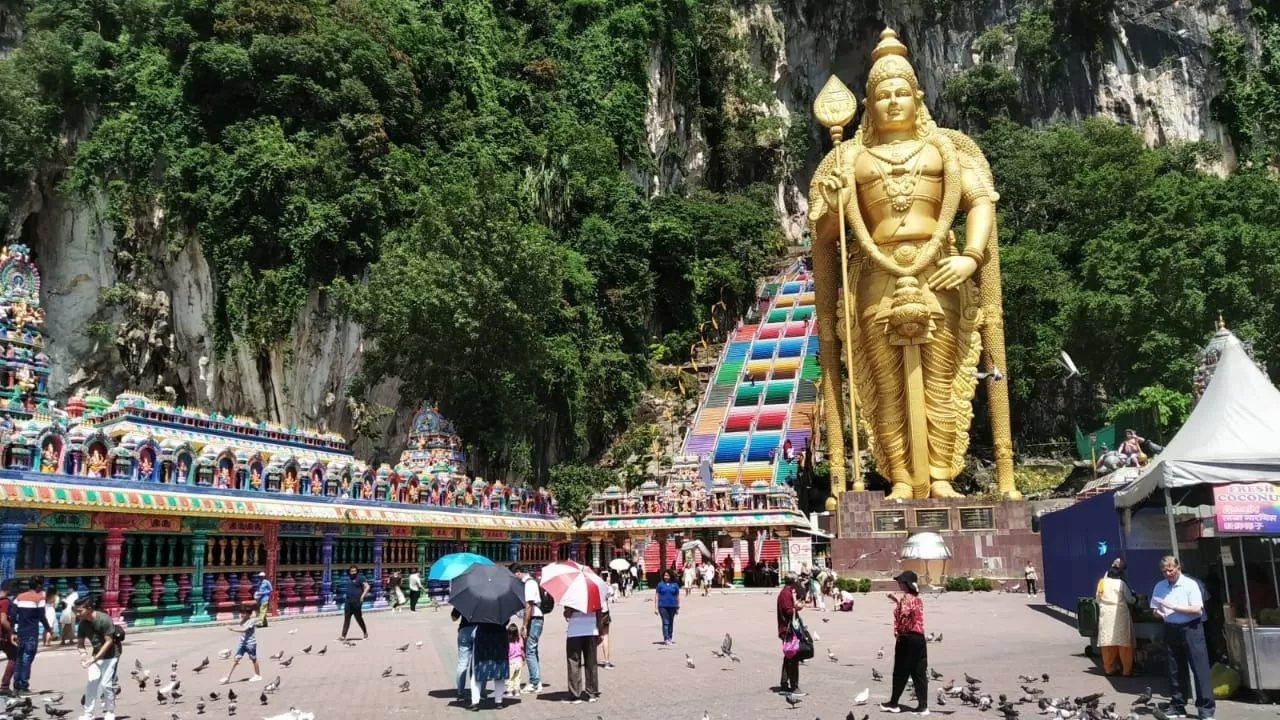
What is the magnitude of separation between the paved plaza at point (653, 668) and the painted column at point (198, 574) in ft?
1.35

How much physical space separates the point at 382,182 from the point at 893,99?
47.0 feet

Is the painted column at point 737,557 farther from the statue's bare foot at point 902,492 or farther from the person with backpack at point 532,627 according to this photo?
the person with backpack at point 532,627

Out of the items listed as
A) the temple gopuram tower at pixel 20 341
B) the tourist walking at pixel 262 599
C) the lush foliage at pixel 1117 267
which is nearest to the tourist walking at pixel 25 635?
the tourist walking at pixel 262 599

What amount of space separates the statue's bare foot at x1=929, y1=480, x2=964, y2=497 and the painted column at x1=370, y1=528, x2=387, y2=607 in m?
11.0

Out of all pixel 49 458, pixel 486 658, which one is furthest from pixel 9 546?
pixel 486 658

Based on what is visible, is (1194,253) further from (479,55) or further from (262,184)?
(262,184)

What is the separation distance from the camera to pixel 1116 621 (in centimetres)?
865

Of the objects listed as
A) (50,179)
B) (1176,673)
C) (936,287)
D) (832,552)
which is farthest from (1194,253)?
(50,179)

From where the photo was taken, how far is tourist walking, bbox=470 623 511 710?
25.7ft

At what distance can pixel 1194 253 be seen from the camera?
2806cm

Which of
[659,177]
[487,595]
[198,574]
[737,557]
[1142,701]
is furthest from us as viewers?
[659,177]

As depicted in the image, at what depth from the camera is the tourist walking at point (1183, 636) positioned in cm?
680

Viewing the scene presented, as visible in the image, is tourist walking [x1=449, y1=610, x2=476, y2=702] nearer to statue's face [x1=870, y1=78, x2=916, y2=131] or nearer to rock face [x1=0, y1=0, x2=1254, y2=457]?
statue's face [x1=870, y1=78, x2=916, y2=131]

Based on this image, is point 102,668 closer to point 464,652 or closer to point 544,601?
point 464,652
